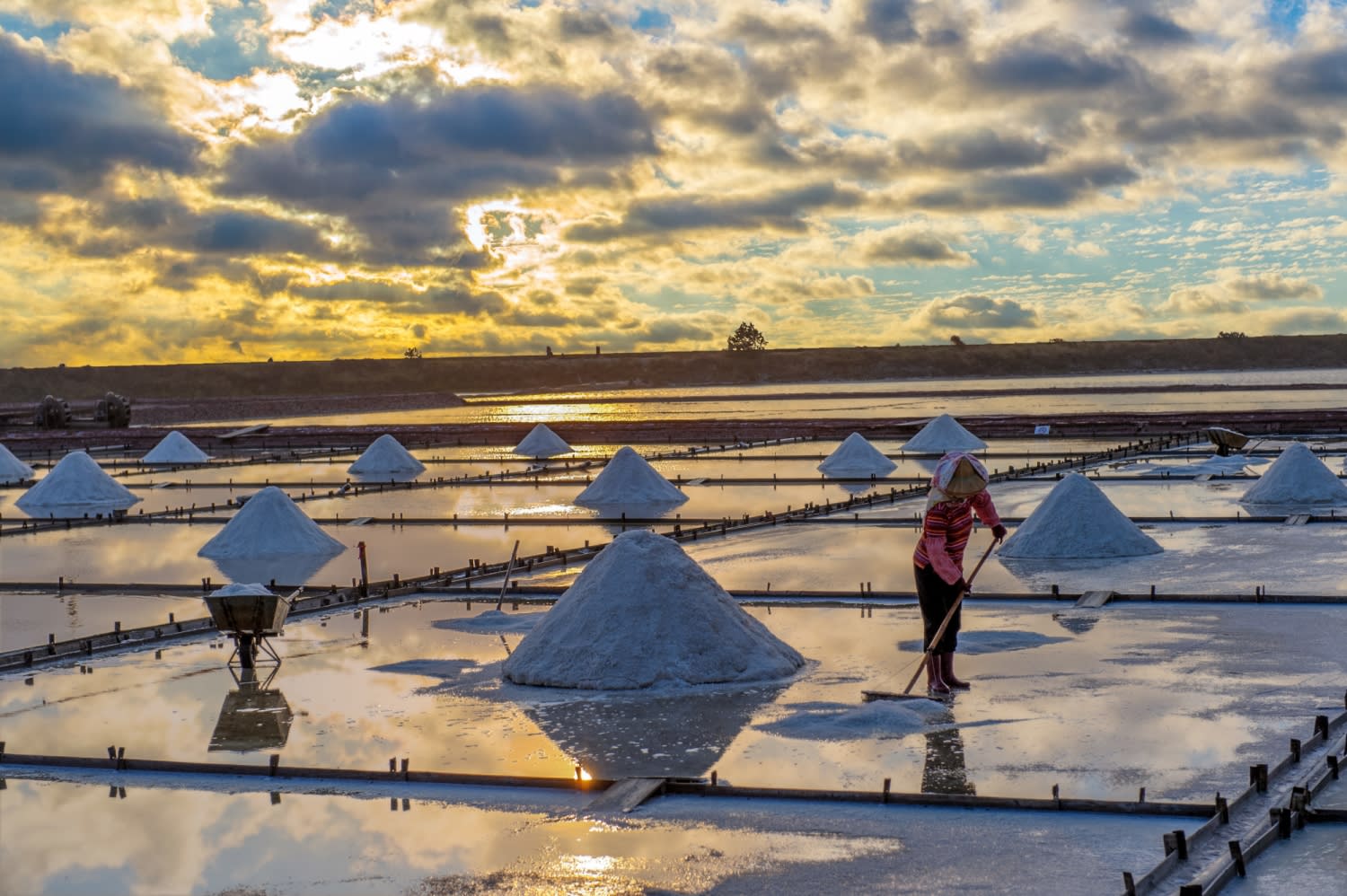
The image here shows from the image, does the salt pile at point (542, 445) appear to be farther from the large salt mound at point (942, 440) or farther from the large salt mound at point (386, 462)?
the large salt mound at point (942, 440)

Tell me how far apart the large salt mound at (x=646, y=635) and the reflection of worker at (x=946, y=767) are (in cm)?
178

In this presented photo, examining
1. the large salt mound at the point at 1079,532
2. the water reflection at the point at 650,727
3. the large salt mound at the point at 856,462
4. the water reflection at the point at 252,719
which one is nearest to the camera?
the water reflection at the point at 650,727

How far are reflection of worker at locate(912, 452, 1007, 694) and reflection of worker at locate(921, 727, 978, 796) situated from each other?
0.88m

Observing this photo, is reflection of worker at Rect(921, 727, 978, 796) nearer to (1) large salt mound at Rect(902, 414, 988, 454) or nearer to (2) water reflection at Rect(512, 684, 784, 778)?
(2) water reflection at Rect(512, 684, 784, 778)

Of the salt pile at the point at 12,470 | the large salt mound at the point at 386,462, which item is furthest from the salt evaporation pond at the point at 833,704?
the salt pile at the point at 12,470

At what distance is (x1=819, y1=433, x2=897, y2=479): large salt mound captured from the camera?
26.3 meters

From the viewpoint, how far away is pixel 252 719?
28.7 feet

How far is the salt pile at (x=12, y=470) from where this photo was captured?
30281 mm

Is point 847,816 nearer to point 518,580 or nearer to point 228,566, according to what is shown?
point 518,580

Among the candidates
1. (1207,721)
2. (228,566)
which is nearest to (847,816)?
(1207,721)

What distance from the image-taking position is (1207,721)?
795 cm

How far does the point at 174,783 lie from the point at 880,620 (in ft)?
18.6

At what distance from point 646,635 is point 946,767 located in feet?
8.65

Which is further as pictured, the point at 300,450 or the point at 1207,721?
the point at 300,450
